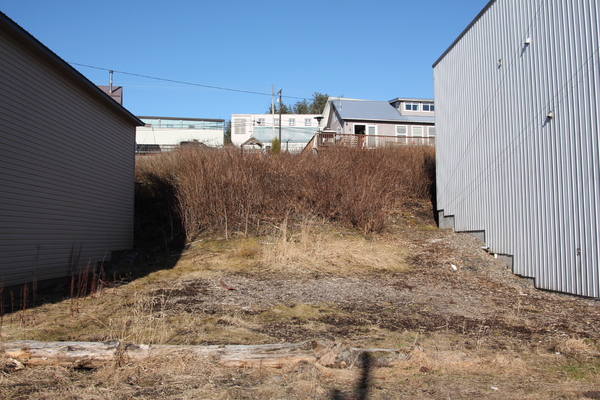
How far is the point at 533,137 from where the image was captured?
10.1 metres

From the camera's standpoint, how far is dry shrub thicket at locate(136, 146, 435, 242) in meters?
15.8

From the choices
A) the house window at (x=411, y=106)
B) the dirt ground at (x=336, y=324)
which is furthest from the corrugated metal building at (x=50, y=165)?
the house window at (x=411, y=106)

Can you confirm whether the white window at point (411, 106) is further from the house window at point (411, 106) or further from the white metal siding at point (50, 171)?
the white metal siding at point (50, 171)

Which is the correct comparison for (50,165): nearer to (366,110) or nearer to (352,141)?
(352,141)

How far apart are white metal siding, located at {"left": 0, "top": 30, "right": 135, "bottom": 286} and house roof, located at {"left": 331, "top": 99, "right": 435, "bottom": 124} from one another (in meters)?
22.9

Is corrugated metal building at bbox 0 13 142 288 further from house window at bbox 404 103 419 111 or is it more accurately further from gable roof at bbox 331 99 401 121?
house window at bbox 404 103 419 111

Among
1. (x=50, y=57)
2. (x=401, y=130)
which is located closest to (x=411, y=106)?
(x=401, y=130)

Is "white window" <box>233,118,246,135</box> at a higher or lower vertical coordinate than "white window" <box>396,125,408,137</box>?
higher

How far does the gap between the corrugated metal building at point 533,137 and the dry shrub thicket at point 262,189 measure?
10.6ft

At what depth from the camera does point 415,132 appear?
34.4 m

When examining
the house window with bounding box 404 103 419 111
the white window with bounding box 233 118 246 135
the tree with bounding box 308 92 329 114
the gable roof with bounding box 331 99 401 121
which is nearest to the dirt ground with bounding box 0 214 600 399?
the gable roof with bounding box 331 99 401 121

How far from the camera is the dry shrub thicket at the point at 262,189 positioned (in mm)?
15836

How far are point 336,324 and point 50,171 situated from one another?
7145 mm

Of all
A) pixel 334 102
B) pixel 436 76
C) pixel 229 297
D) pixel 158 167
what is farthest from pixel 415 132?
pixel 229 297
